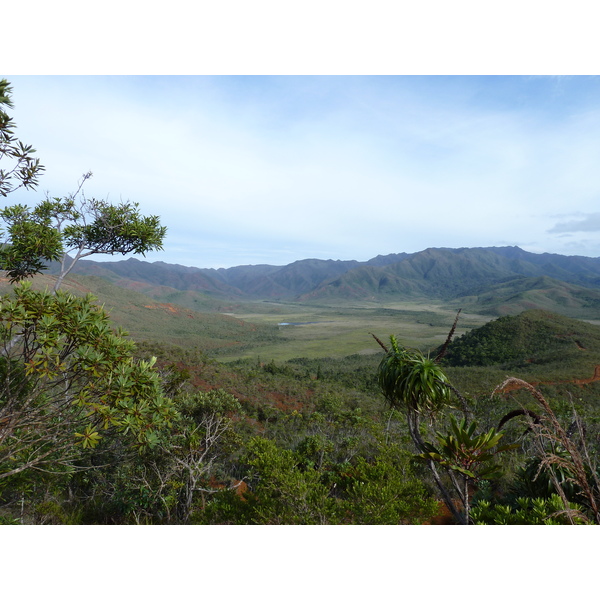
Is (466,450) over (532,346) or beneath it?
over

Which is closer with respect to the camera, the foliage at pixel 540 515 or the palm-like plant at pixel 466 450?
the foliage at pixel 540 515

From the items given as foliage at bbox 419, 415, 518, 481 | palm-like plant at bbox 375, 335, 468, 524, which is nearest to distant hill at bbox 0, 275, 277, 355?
palm-like plant at bbox 375, 335, 468, 524

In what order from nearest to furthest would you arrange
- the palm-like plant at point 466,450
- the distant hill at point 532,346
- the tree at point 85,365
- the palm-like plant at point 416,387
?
the tree at point 85,365 → the palm-like plant at point 466,450 → the palm-like plant at point 416,387 → the distant hill at point 532,346

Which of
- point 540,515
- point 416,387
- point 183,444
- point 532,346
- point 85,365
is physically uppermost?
point 85,365

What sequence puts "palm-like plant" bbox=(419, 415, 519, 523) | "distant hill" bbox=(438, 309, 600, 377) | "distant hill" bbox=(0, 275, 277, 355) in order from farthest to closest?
"distant hill" bbox=(0, 275, 277, 355) → "distant hill" bbox=(438, 309, 600, 377) → "palm-like plant" bbox=(419, 415, 519, 523)

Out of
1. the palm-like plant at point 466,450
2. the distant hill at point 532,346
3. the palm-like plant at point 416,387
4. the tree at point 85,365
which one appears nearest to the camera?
the tree at point 85,365

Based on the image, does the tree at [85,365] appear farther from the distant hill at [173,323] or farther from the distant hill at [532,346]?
the distant hill at [173,323]

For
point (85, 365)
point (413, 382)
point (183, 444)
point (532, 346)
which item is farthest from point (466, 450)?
point (532, 346)

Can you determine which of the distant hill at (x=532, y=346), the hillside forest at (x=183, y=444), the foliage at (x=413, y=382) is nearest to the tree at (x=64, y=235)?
the hillside forest at (x=183, y=444)

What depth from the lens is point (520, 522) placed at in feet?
13.4

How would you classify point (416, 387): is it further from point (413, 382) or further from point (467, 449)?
point (467, 449)

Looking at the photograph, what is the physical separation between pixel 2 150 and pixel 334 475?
9.81 m

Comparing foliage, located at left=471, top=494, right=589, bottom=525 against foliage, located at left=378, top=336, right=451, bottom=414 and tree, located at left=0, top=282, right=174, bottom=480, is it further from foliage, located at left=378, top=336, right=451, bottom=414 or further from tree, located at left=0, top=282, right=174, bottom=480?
tree, located at left=0, top=282, right=174, bottom=480

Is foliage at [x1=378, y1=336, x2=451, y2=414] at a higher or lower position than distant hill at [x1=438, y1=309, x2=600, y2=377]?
higher
